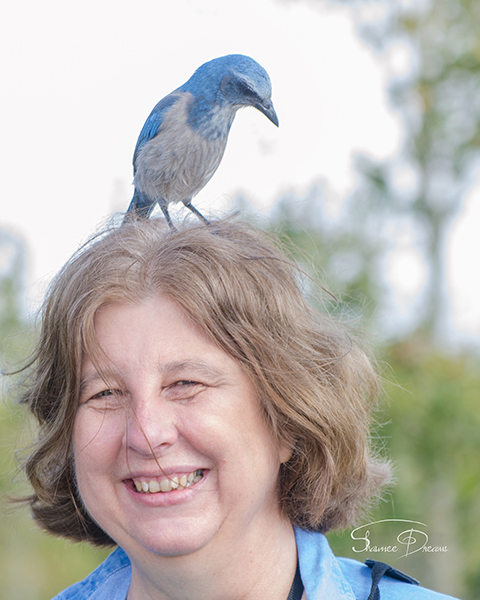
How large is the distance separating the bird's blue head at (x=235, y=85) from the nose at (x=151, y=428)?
82cm

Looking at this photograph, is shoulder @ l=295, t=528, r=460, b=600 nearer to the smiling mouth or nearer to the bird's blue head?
the smiling mouth

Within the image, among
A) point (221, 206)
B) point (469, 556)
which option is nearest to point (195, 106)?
point (221, 206)

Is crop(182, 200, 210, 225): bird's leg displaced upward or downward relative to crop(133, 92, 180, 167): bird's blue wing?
downward

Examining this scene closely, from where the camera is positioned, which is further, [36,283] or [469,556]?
[469,556]

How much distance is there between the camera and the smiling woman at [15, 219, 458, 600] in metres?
1.57

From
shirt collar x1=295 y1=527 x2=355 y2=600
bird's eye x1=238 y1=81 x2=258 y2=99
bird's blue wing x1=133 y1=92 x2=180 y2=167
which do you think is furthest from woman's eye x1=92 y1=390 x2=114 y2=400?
bird's eye x1=238 y1=81 x2=258 y2=99

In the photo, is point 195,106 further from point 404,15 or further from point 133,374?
point 404,15

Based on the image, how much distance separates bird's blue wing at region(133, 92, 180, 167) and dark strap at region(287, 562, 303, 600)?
1.39 meters

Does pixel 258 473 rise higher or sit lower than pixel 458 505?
higher

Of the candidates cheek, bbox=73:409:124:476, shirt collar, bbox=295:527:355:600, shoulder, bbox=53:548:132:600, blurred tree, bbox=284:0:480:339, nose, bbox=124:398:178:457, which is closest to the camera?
nose, bbox=124:398:178:457

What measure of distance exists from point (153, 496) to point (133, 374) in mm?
336

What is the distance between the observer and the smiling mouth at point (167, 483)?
1.57m

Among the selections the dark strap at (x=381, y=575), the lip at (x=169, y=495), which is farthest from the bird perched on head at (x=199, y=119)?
the dark strap at (x=381, y=575)

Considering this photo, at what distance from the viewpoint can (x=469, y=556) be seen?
9.02 m
